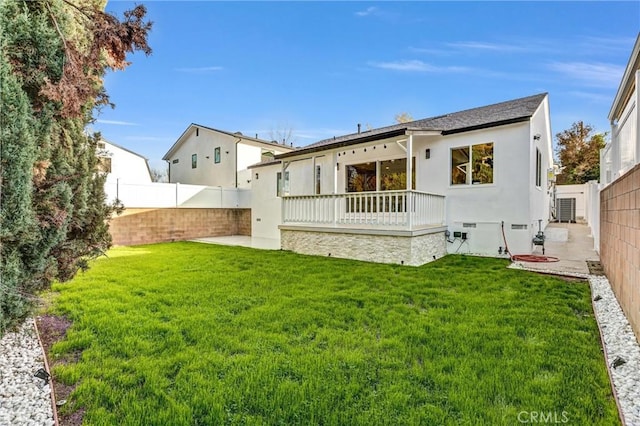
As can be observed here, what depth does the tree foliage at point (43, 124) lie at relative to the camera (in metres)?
2.92

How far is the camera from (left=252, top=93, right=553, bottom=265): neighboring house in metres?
8.85

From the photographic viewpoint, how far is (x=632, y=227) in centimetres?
397

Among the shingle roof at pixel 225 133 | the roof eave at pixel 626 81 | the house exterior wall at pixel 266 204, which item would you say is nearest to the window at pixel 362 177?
the house exterior wall at pixel 266 204

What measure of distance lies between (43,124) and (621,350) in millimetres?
6672

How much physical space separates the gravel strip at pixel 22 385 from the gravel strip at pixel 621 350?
446cm

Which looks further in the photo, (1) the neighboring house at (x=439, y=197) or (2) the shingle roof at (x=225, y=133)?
(2) the shingle roof at (x=225, y=133)

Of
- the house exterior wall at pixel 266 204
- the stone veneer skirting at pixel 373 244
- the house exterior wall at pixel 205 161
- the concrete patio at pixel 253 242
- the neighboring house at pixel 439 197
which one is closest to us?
the stone veneer skirting at pixel 373 244

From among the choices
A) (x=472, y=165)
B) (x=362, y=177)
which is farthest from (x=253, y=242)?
(x=472, y=165)

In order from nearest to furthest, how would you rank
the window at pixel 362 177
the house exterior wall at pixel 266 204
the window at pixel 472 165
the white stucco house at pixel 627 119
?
1. the white stucco house at pixel 627 119
2. the window at pixel 472 165
3. the window at pixel 362 177
4. the house exterior wall at pixel 266 204

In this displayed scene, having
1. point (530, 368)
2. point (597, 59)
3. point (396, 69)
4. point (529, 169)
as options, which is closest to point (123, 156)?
point (396, 69)

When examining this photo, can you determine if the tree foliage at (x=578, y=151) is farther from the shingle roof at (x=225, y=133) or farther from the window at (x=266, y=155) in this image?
the window at (x=266, y=155)

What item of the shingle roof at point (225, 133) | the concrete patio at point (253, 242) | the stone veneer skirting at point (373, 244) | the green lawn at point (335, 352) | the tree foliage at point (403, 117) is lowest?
the green lawn at point (335, 352)

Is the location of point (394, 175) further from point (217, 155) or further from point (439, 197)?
point (217, 155)

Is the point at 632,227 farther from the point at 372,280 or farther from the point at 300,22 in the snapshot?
the point at 300,22
